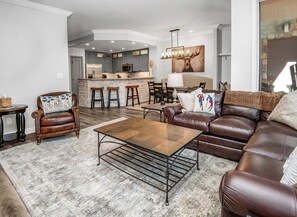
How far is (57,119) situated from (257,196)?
3272 mm

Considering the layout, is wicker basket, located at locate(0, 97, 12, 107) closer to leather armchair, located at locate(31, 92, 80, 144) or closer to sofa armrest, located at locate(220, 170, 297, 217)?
leather armchair, located at locate(31, 92, 80, 144)

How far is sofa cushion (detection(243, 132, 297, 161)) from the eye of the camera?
1.61 m

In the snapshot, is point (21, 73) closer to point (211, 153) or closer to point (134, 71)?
point (211, 153)

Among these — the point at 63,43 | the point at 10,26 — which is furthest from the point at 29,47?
the point at 63,43


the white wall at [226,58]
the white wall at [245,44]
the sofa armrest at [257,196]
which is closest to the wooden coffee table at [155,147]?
the sofa armrest at [257,196]

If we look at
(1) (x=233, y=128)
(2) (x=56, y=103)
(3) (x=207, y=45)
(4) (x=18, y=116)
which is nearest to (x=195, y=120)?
(1) (x=233, y=128)

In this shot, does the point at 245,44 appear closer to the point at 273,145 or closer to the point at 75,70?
the point at 273,145

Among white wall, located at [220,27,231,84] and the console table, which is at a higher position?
white wall, located at [220,27,231,84]

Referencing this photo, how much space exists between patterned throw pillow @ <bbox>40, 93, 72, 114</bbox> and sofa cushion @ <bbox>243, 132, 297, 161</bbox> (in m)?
3.29

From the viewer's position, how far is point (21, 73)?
387 cm

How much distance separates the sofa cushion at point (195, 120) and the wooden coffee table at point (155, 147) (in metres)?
0.45

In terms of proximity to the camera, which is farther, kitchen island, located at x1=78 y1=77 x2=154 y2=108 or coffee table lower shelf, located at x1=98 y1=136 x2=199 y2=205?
kitchen island, located at x1=78 y1=77 x2=154 y2=108

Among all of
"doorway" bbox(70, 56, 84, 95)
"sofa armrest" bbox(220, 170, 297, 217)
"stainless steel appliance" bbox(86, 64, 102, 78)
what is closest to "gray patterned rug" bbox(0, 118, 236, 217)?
"sofa armrest" bbox(220, 170, 297, 217)

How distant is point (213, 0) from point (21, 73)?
438cm
